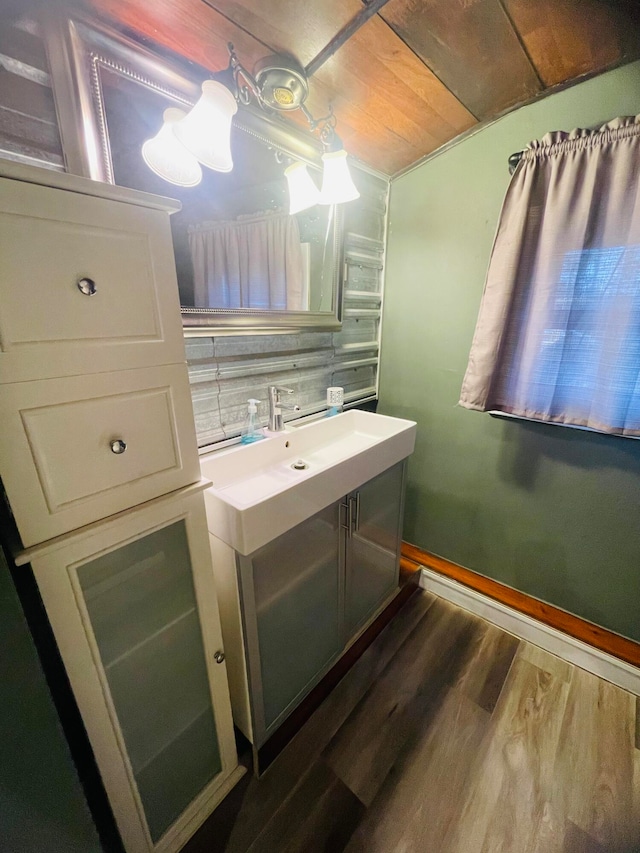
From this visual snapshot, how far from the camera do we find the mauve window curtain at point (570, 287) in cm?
110

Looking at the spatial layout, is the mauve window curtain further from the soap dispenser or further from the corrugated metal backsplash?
the soap dispenser

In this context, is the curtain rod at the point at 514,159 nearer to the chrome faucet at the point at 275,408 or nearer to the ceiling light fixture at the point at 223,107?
the ceiling light fixture at the point at 223,107

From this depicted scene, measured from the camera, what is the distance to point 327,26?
0.85 m

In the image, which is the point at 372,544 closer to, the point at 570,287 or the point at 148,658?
the point at 148,658

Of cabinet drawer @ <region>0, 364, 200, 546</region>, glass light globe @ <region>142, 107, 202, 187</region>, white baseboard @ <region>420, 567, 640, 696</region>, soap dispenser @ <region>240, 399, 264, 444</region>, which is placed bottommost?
white baseboard @ <region>420, 567, 640, 696</region>

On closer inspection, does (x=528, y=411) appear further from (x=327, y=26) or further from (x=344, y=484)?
(x=327, y=26)

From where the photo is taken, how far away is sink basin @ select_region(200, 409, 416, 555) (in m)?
0.86

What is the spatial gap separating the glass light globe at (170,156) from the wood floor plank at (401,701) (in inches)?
74.7

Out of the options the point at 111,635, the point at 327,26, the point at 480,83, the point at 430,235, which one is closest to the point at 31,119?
the point at 327,26

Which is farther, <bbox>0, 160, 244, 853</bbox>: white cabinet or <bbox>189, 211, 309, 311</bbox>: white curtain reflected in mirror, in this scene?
<bbox>189, 211, 309, 311</bbox>: white curtain reflected in mirror

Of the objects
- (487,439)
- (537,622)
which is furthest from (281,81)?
(537,622)

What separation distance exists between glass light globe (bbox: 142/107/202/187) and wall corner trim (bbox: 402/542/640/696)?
1.96 m

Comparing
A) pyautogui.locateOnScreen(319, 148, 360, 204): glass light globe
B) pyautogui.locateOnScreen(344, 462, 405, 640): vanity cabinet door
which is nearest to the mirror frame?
pyautogui.locateOnScreen(319, 148, 360, 204): glass light globe

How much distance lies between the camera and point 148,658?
29.7 inches
